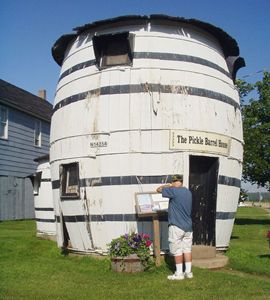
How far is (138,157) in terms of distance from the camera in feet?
26.9

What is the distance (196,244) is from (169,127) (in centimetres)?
231

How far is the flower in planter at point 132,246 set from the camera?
7539 mm

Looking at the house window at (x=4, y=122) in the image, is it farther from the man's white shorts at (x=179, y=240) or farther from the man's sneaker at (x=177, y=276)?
the man's sneaker at (x=177, y=276)

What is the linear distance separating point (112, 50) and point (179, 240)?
3753 millimetres

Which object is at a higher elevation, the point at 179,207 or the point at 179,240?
the point at 179,207

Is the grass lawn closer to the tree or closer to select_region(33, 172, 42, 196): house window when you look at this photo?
select_region(33, 172, 42, 196): house window

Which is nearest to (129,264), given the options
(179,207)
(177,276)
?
(177,276)

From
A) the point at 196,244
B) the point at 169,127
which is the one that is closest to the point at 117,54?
the point at 169,127

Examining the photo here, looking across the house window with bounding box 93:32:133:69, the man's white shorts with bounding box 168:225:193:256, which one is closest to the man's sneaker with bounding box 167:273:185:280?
the man's white shorts with bounding box 168:225:193:256

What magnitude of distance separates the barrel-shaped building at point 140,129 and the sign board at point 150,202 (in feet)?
0.71

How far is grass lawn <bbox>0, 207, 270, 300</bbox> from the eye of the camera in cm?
602

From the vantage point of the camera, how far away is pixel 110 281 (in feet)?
22.6

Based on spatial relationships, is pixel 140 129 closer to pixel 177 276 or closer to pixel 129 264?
pixel 129 264

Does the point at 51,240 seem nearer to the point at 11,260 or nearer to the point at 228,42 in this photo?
the point at 11,260
